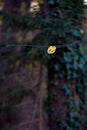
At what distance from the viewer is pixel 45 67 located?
208 inches

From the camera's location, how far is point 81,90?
16.9ft

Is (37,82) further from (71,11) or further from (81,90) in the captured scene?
(71,11)

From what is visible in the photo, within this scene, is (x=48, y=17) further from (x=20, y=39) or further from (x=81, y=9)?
(x=20, y=39)

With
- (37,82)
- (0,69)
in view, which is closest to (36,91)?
(37,82)

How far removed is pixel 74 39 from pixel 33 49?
501 millimetres

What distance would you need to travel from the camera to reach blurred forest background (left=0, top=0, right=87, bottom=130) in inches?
195

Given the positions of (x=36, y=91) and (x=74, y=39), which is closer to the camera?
(x=74, y=39)

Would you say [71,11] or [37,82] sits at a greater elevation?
[71,11]

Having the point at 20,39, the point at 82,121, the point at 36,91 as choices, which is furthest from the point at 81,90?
the point at 20,39

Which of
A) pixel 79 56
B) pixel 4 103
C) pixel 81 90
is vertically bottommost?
pixel 4 103

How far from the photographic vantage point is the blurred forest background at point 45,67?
4.94m

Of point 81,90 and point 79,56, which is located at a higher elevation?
point 79,56

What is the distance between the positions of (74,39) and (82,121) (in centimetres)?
100

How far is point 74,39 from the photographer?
5004 millimetres
